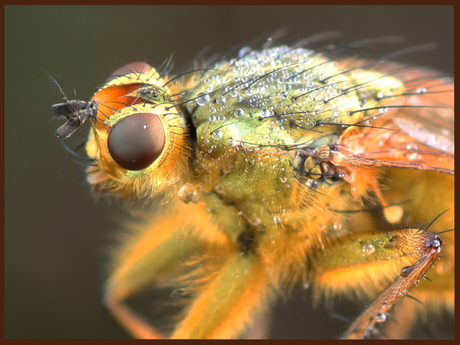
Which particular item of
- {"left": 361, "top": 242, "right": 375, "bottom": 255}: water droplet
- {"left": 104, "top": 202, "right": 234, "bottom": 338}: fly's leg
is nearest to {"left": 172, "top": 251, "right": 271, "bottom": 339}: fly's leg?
{"left": 104, "top": 202, "right": 234, "bottom": 338}: fly's leg

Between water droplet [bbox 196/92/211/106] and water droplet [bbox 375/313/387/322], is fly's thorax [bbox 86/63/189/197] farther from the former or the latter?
water droplet [bbox 375/313/387/322]

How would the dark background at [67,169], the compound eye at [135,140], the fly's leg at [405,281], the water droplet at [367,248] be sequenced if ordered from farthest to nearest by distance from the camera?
the dark background at [67,169] → the water droplet at [367,248] → the fly's leg at [405,281] → the compound eye at [135,140]

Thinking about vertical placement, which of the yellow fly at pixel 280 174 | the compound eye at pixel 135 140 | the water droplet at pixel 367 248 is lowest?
the water droplet at pixel 367 248

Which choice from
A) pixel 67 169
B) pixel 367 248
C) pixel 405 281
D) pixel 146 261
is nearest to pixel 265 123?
pixel 367 248

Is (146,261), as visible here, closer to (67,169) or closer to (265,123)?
(67,169)

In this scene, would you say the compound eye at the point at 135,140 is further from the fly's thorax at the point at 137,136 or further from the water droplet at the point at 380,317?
the water droplet at the point at 380,317

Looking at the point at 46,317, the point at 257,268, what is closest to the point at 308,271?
the point at 257,268

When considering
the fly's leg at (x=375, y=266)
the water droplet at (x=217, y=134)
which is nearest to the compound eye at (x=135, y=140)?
the water droplet at (x=217, y=134)
